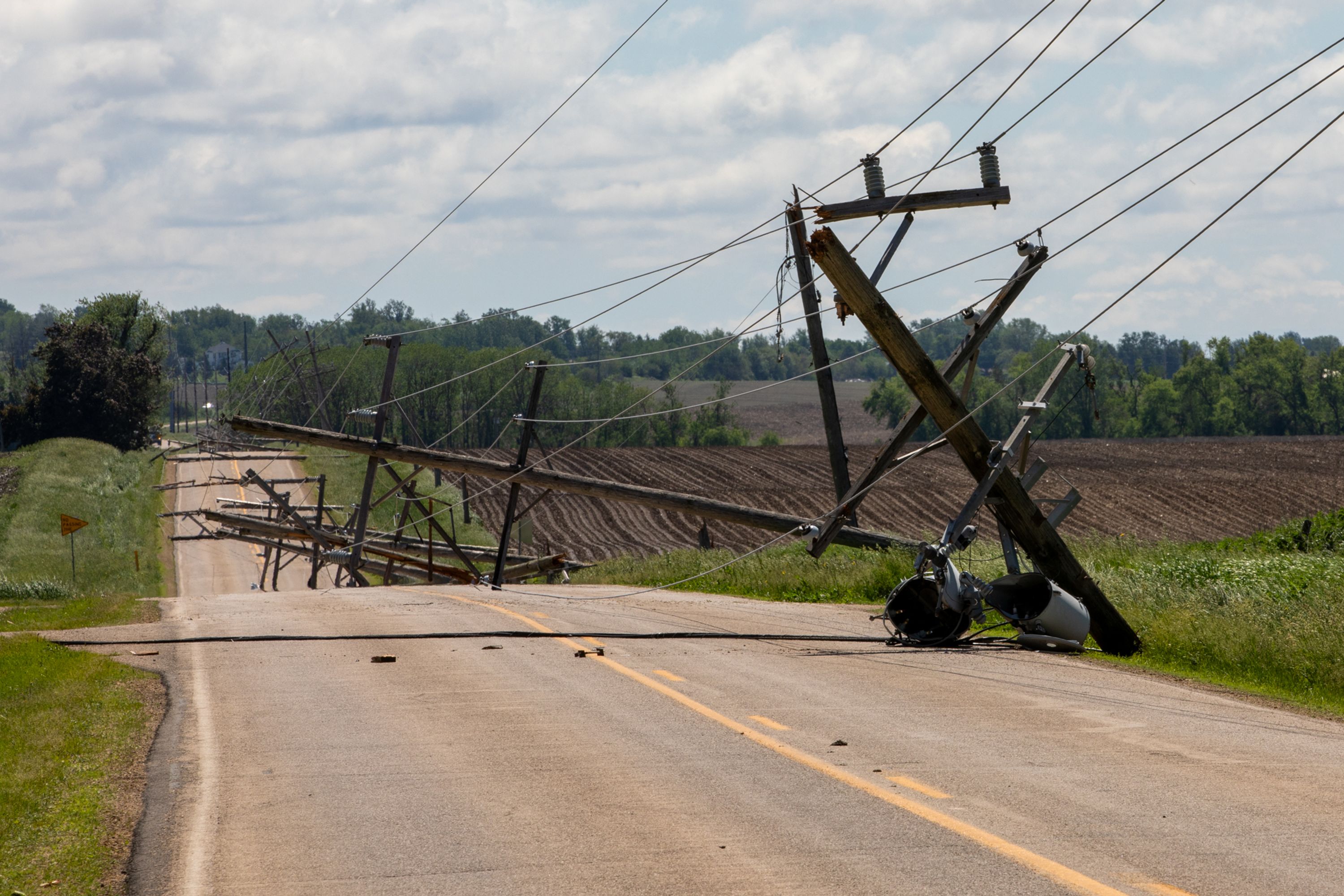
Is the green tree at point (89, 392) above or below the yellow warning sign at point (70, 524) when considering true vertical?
above

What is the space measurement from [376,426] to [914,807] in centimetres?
2148

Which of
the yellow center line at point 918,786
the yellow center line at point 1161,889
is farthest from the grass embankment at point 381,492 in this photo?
the yellow center line at point 1161,889

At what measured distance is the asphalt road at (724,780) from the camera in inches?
249

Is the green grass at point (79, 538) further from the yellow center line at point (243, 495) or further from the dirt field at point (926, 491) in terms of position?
the dirt field at point (926, 491)

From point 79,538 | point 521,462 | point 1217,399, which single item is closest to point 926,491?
point 79,538

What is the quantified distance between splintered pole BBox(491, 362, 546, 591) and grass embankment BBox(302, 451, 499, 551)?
20.1 metres

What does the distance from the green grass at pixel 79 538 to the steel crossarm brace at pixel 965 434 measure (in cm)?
1156

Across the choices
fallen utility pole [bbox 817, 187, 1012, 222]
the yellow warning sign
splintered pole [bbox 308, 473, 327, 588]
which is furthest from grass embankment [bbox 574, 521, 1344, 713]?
the yellow warning sign

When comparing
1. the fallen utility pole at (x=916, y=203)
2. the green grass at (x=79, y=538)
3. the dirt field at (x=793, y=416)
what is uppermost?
the dirt field at (x=793, y=416)

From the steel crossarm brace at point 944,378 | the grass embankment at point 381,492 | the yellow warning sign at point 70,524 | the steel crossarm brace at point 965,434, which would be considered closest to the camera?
the steel crossarm brace at point 965,434

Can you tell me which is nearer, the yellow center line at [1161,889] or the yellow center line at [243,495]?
the yellow center line at [1161,889]

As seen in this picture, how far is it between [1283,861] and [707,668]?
7607 millimetres

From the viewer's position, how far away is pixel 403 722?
34.4 feet

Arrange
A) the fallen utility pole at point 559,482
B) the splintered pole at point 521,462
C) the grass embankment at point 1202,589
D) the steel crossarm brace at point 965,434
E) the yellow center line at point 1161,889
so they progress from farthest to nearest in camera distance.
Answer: the splintered pole at point 521,462, the fallen utility pole at point 559,482, the steel crossarm brace at point 965,434, the grass embankment at point 1202,589, the yellow center line at point 1161,889
